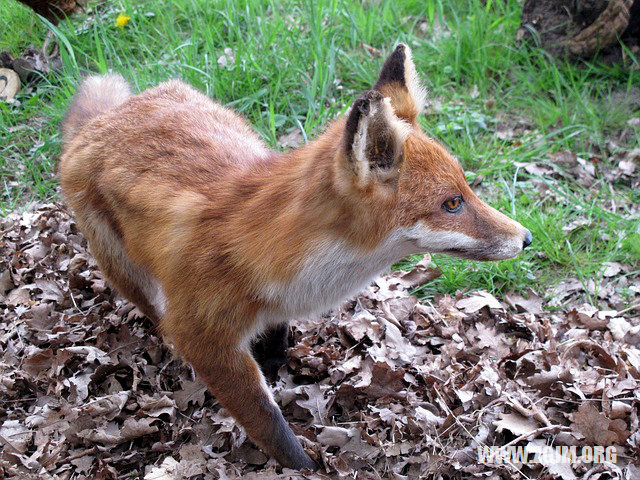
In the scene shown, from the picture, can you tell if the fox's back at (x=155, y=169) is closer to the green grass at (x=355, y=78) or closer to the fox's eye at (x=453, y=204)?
the fox's eye at (x=453, y=204)

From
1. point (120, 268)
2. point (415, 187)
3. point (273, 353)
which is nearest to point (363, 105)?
point (415, 187)

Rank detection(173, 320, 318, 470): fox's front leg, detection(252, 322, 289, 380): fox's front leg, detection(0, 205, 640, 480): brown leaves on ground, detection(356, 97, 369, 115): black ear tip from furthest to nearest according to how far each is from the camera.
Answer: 1. detection(252, 322, 289, 380): fox's front leg
2. detection(0, 205, 640, 480): brown leaves on ground
3. detection(173, 320, 318, 470): fox's front leg
4. detection(356, 97, 369, 115): black ear tip

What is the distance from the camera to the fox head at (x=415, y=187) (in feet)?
8.69

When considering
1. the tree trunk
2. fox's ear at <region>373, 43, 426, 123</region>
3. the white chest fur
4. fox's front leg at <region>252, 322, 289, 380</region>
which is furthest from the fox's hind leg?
the tree trunk

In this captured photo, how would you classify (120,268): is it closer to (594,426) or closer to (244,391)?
(244,391)

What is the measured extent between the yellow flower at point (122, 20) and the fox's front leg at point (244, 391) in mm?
4291

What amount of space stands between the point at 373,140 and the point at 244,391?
1402mm

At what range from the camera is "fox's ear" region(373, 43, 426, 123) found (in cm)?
313

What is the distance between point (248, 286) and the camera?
3016 mm

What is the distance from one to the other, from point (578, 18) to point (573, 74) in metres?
0.50

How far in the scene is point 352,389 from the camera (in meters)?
3.71

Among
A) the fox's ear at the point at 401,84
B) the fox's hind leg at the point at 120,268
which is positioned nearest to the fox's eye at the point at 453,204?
the fox's ear at the point at 401,84

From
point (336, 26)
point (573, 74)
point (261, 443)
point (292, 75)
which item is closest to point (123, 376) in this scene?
point (261, 443)

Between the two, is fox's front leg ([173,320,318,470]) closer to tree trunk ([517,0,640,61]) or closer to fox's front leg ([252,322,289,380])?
fox's front leg ([252,322,289,380])
